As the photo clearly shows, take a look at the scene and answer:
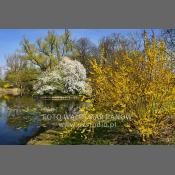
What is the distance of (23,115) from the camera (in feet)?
38.4

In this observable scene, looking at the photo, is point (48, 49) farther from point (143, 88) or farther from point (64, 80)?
point (143, 88)

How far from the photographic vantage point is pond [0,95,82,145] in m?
11.6

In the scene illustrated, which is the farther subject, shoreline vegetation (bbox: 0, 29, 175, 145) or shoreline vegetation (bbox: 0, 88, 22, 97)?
shoreline vegetation (bbox: 0, 88, 22, 97)

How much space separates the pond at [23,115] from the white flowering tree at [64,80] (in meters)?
0.50

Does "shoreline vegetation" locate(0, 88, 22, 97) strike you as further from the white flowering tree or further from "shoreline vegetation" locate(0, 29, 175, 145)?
the white flowering tree

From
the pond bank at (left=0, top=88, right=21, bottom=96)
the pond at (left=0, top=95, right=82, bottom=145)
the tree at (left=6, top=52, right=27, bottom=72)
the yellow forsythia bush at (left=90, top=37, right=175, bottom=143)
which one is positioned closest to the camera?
the yellow forsythia bush at (left=90, top=37, right=175, bottom=143)

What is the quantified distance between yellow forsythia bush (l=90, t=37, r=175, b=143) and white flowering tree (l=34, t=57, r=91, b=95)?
3.76 feet

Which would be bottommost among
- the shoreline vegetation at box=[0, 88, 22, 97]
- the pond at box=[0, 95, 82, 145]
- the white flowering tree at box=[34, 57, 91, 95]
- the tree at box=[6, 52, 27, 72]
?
the pond at box=[0, 95, 82, 145]

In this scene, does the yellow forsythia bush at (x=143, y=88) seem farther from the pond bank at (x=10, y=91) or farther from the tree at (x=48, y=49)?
the pond bank at (x=10, y=91)

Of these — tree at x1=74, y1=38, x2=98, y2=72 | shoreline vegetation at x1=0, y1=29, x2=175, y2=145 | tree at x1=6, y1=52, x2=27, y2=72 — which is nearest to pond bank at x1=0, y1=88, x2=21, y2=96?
shoreline vegetation at x1=0, y1=29, x2=175, y2=145

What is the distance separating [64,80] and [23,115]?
2.10 m

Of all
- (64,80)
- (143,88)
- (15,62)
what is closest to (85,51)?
(64,80)

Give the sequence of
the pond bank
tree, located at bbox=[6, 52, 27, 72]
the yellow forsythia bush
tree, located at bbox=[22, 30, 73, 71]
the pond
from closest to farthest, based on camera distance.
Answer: the yellow forsythia bush, the pond, tree, located at bbox=[22, 30, 73, 71], tree, located at bbox=[6, 52, 27, 72], the pond bank

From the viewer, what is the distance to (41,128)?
1170cm
